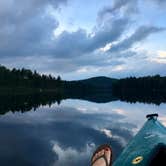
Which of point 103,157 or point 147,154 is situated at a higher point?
point 147,154

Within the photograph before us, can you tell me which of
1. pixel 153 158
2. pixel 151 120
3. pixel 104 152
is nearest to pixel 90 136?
pixel 151 120

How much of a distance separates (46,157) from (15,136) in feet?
32.7

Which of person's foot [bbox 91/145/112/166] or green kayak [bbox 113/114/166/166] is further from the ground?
green kayak [bbox 113/114/166/166]

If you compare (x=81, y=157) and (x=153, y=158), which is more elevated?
(x=153, y=158)

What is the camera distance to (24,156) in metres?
22.8

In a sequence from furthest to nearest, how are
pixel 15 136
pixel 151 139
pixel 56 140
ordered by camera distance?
1. pixel 15 136
2. pixel 56 140
3. pixel 151 139

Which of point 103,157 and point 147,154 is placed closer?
point 147,154

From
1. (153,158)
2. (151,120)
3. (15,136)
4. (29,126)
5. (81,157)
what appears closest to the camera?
(153,158)

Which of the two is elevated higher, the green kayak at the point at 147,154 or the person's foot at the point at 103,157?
the green kayak at the point at 147,154

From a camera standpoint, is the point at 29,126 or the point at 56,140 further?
the point at 29,126

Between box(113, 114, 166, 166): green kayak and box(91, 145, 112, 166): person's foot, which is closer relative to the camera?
box(113, 114, 166, 166): green kayak

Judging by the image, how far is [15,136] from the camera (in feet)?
104

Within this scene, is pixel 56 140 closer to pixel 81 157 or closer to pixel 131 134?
pixel 131 134

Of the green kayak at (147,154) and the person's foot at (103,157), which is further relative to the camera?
the person's foot at (103,157)
